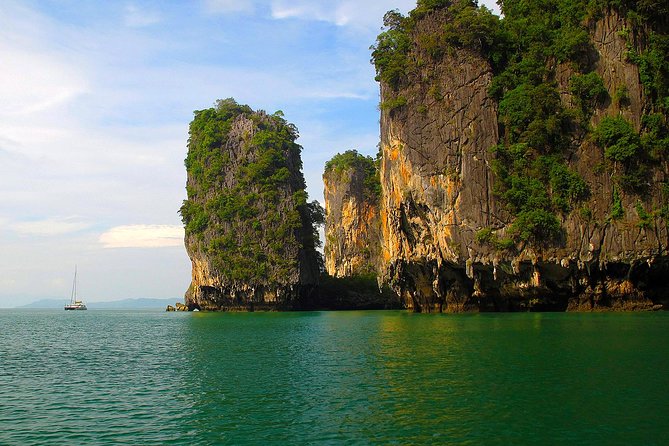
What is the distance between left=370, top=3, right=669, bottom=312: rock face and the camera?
37250mm

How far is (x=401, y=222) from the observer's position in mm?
45125

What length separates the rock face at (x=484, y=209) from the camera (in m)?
37.2

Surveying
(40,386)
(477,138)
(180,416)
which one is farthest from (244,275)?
(180,416)

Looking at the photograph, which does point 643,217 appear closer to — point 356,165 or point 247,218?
point 247,218

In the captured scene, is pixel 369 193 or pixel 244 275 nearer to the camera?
pixel 244 275

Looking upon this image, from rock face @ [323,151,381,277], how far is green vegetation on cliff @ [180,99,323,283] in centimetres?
2167

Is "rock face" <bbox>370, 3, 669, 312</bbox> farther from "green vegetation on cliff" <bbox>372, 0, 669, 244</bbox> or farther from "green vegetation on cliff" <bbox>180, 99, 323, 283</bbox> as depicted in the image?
"green vegetation on cliff" <bbox>180, 99, 323, 283</bbox>

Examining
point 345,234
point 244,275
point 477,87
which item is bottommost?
point 244,275

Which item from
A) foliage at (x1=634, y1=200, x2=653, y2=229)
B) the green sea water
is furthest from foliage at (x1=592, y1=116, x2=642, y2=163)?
the green sea water

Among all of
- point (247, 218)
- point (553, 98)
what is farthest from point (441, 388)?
point (247, 218)

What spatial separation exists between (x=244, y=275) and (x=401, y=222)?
21749 millimetres

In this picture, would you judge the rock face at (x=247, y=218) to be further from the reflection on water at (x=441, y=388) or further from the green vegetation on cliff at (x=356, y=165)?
the reflection on water at (x=441, y=388)

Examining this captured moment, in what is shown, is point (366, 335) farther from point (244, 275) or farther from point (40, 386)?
point (244, 275)

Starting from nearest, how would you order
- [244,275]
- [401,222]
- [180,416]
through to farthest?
1. [180,416]
2. [401,222]
3. [244,275]
